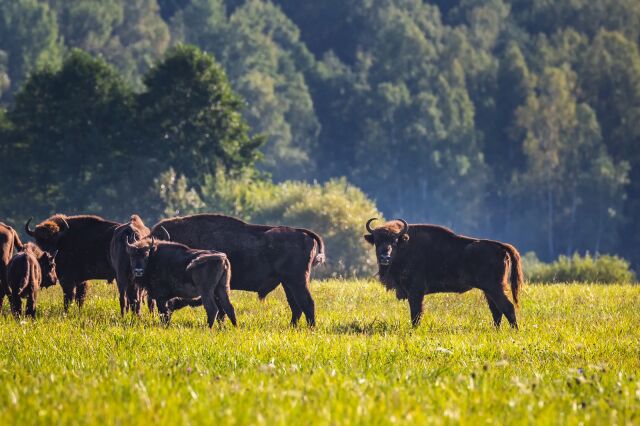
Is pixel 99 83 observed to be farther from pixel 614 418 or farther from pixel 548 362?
pixel 614 418

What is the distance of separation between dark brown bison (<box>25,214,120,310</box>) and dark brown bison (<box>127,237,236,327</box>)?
2482mm

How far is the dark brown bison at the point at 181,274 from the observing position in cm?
1686

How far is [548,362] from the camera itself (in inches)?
521

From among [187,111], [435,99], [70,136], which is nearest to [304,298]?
[187,111]

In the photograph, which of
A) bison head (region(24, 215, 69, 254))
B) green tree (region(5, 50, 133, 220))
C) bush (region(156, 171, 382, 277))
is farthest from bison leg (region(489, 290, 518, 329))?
green tree (region(5, 50, 133, 220))

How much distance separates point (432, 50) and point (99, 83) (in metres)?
84.5

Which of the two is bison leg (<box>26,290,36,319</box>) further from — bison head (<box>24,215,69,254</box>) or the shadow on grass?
the shadow on grass

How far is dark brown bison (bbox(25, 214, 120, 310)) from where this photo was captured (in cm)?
1980

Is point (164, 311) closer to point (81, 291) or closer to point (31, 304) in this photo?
point (31, 304)

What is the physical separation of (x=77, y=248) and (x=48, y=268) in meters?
0.79

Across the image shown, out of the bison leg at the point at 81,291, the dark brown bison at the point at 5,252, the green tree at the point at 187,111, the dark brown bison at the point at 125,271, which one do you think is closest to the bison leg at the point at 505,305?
the dark brown bison at the point at 125,271

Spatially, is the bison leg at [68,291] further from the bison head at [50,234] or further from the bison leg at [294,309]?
the bison leg at [294,309]

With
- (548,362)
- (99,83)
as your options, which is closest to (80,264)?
(548,362)

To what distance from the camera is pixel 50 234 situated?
20.1 m
